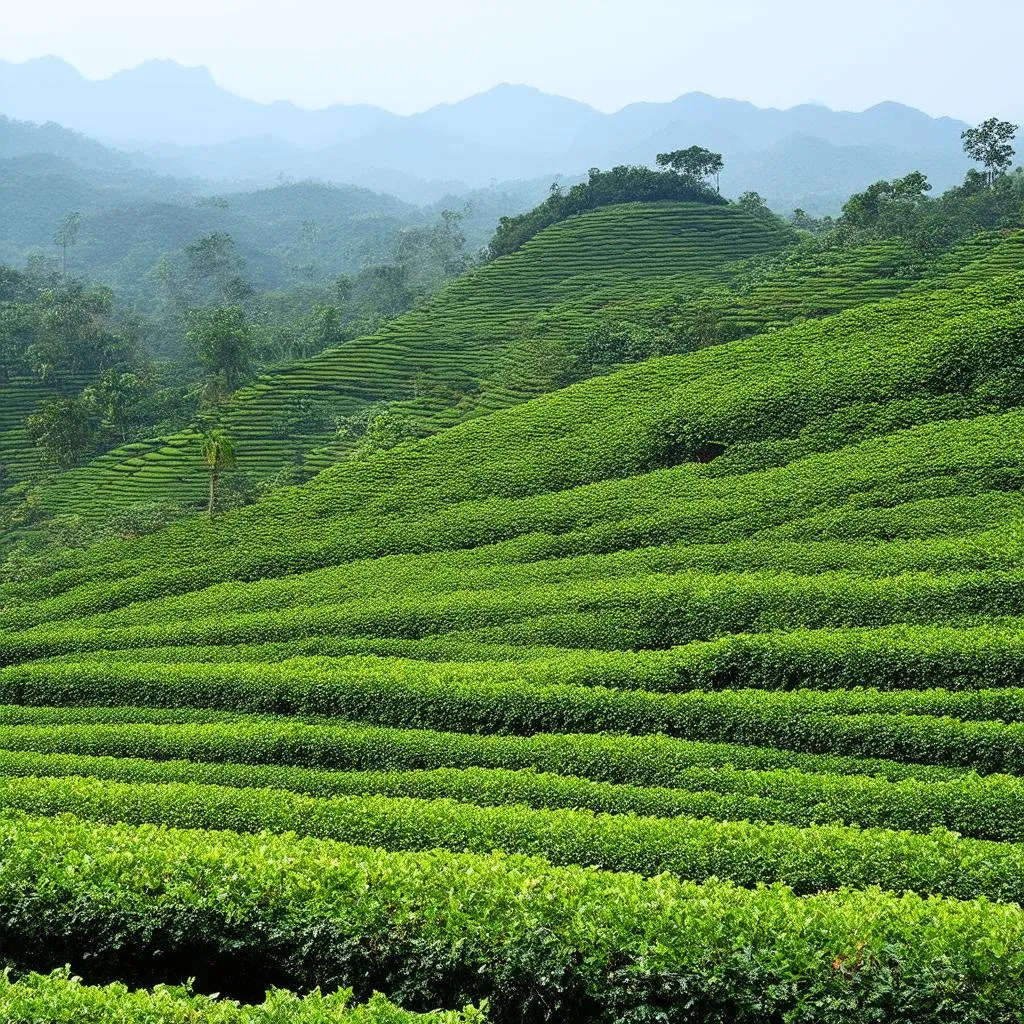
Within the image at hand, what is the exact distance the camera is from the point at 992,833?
38.2 ft

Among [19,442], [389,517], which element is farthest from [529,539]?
[19,442]

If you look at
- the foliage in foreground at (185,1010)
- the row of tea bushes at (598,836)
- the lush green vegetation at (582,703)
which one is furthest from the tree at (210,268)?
the foliage in foreground at (185,1010)

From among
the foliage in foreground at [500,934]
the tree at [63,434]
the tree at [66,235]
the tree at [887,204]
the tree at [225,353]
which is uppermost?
the tree at [66,235]

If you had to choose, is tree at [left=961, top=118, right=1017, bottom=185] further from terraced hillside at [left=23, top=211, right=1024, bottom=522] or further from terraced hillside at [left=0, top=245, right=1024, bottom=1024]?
terraced hillside at [left=0, top=245, right=1024, bottom=1024]

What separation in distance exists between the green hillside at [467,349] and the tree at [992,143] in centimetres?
1569

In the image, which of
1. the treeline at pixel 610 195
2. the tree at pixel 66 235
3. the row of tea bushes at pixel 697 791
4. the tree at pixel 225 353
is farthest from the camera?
the tree at pixel 66 235

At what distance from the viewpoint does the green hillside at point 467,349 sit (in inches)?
1827

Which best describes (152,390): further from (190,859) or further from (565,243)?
(190,859)

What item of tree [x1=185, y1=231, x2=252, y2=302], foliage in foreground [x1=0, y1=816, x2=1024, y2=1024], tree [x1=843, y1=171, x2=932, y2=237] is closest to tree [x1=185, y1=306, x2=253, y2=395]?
tree [x1=843, y1=171, x2=932, y2=237]

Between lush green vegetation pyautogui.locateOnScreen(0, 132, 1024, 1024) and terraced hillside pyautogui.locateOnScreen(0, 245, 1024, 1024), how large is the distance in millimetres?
58

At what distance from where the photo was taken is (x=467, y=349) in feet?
190

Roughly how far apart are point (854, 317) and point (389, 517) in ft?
65.2

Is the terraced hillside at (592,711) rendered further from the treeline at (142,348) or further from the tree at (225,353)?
the tree at (225,353)

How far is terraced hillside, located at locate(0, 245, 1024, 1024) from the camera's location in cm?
809
